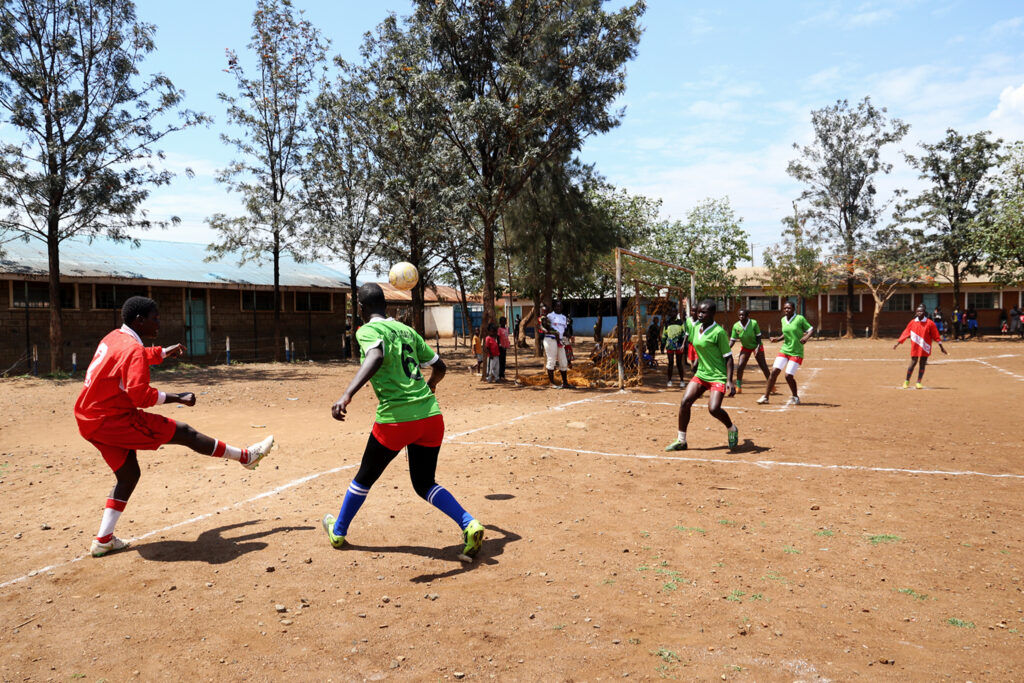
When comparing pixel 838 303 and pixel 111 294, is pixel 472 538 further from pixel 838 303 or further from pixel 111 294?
pixel 838 303

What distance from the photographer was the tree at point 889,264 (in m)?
37.8

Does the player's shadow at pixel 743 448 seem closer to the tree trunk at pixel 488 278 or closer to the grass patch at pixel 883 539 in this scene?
the grass patch at pixel 883 539

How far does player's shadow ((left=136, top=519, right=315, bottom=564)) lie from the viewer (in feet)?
15.8

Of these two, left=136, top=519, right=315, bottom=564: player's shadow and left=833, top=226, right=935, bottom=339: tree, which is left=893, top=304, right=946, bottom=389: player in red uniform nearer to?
left=136, top=519, right=315, bottom=564: player's shadow

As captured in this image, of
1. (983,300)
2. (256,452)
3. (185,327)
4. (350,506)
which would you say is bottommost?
(350,506)

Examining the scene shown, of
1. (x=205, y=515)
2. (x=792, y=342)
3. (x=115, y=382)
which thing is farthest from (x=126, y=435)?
(x=792, y=342)

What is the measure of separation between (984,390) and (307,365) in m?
19.8

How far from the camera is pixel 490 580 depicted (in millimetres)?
4414

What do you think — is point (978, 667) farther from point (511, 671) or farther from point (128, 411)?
point (128, 411)

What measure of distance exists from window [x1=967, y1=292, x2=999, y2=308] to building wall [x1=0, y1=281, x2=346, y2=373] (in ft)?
122

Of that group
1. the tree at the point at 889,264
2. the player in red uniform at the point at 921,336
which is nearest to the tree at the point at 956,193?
the tree at the point at 889,264

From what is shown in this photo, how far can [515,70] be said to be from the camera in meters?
15.7

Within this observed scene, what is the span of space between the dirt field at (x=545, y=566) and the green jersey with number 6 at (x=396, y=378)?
3.46ft

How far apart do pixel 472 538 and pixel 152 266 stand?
23.7m
